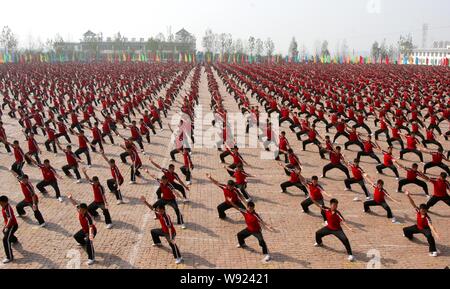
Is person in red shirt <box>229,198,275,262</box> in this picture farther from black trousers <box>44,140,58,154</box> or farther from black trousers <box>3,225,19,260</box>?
black trousers <box>44,140,58,154</box>

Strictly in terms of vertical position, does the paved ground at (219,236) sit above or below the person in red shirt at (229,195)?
below

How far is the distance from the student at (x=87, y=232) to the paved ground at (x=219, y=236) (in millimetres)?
220

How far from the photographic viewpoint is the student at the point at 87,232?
8141mm

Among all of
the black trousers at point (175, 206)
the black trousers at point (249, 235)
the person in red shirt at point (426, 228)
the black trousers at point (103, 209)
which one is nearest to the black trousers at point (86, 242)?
the black trousers at point (103, 209)

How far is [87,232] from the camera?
8.55 m

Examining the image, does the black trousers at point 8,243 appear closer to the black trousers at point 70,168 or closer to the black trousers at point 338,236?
the black trousers at point 70,168

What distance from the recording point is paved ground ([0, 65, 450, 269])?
8398mm

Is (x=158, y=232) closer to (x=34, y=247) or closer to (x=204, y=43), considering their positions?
(x=34, y=247)

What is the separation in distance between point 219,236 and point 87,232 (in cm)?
298

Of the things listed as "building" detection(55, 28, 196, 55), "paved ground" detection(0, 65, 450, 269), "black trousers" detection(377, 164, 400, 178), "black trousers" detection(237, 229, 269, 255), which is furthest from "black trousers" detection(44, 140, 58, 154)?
"building" detection(55, 28, 196, 55)

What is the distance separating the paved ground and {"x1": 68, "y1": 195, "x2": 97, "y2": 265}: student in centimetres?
22

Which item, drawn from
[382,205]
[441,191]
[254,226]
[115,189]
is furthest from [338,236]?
[115,189]

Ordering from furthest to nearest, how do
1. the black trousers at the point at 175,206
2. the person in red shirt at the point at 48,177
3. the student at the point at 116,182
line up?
the person in red shirt at the point at 48,177 < the student at the point at 116,182 < the black trousers at the point at 175,206

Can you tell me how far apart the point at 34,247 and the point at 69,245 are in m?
0.74
